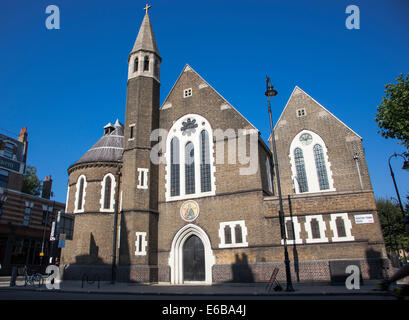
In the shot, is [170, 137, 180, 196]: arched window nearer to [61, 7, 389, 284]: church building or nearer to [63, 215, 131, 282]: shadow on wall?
[61, 7, 389, 284]: church building

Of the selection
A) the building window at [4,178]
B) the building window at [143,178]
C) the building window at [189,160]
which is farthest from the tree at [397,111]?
the building window at [4,178]

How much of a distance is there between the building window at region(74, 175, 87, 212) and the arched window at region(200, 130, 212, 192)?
36.3ft

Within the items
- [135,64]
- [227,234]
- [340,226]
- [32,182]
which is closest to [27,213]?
[32,182]

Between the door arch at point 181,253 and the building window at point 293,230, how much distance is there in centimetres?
575

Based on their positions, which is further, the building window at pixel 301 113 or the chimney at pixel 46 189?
the chimney at pixel 46 189

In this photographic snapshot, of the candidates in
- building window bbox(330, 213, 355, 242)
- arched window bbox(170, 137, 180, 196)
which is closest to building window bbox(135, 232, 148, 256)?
arched window bbox(170, 137, 180, 196)

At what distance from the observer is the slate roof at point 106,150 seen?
89.7 ft

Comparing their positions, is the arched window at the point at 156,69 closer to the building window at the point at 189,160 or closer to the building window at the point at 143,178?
the building window at the point at 189,160

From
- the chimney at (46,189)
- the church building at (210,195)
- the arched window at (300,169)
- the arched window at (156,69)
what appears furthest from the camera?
the chimney at (46,189)

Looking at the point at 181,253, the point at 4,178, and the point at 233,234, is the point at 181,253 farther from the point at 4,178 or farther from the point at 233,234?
the point at 4,178

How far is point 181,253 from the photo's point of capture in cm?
2277

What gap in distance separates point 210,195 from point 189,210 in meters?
2.14

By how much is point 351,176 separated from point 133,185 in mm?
18287
